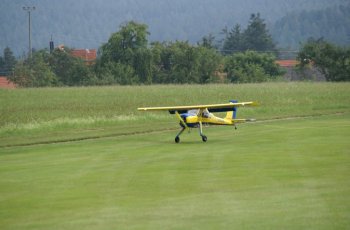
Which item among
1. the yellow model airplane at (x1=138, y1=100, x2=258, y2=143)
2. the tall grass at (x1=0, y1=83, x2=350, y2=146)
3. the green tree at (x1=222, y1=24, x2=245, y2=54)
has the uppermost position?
the green tree at (x1=222, y1=24, x2=245, y2=54)

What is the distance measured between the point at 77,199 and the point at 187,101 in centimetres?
3815

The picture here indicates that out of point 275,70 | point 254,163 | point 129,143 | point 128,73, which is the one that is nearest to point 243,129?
point 129,143

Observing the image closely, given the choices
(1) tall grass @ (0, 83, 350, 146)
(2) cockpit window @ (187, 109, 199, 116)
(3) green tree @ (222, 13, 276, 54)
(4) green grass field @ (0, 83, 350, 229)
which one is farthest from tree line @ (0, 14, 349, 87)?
(3) green tree @ (222, 13, 276, 54)

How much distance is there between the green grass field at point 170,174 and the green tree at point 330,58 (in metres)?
55.9

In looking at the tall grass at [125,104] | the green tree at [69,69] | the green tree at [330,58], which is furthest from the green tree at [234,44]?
the tall grass at [125,104]

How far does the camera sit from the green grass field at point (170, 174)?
50.2 feet

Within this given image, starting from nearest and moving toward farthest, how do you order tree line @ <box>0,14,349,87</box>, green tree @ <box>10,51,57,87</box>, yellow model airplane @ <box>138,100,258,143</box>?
yellow model airplane @ <box>138,100,258,143</box> < tree line @ <box>0,14,349,87</box> < green tree @ <box>10,51,57,87</box>

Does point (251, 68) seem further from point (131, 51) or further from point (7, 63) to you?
point (7, 63)

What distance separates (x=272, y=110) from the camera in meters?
47.5

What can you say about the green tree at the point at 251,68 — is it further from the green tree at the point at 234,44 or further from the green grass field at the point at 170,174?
the green tree at the point at 234,44

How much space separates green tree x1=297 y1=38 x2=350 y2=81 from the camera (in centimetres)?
9756

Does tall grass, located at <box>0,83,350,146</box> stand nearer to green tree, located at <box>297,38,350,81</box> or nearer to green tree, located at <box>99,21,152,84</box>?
green tree, located at <box>297,38,350,81</box>

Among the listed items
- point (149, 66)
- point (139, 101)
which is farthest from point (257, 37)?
point (139, 101)

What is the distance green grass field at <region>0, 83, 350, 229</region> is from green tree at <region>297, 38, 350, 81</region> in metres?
55.9
